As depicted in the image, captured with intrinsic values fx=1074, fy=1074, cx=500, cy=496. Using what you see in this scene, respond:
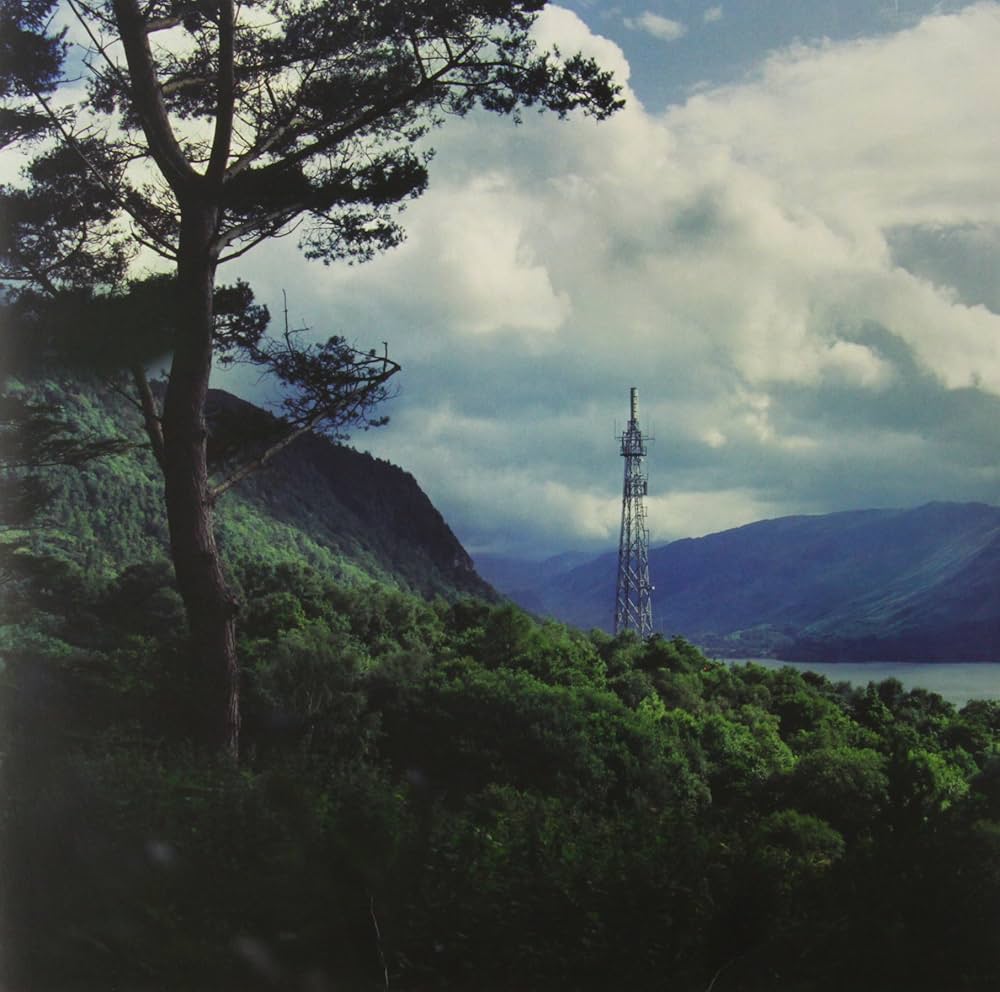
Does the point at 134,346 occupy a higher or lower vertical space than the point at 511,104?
lower

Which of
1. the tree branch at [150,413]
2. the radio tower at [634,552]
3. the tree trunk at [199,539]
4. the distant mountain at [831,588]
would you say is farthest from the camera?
the distant mountain at [831,588]

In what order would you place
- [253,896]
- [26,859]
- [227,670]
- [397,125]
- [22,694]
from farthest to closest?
[22,694], [397,125], [227,670], [26,859], [253,896]

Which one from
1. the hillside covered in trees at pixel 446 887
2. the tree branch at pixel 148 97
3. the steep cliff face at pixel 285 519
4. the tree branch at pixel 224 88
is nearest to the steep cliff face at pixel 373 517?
the steep cliff face at pixel 285 519

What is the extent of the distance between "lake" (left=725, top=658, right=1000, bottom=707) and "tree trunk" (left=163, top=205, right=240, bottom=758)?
47.1 meters

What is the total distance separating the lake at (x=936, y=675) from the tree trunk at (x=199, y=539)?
47081 millimetres

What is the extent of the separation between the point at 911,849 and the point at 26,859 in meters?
3.63

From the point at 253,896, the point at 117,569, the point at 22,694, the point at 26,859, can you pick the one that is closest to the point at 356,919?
the point at 253,896

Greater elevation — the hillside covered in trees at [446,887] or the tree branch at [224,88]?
the tree branch at [224,88]

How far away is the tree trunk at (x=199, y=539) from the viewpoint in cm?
783

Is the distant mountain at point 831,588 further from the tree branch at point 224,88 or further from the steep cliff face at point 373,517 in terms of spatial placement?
the tree branch at point 224,88

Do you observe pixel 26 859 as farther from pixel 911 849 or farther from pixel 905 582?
pixel 905 582

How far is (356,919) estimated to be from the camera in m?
4.10

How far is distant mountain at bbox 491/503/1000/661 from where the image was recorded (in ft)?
282

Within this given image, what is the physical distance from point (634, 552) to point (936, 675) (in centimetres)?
2407
